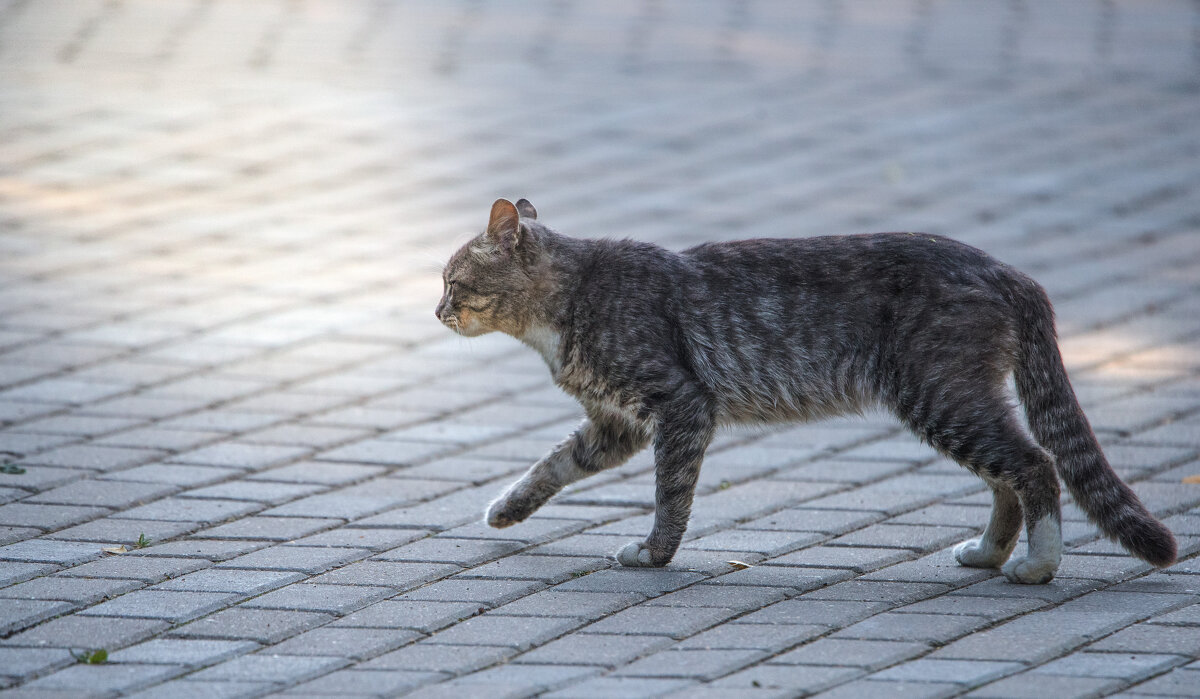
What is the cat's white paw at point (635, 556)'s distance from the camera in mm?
4379

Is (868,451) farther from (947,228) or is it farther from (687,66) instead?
(687,66)

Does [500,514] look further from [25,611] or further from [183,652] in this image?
[25,611]

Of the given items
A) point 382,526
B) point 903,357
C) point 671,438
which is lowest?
point 382,526

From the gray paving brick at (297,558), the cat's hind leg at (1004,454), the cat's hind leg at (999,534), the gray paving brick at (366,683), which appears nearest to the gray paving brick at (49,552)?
the gray paving brick at (297,558)

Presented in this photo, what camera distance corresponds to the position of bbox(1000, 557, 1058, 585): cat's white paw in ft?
13.7

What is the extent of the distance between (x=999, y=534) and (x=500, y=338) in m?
3.29

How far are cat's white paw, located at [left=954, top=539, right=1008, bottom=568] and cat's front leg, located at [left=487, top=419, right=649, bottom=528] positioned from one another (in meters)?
1.08

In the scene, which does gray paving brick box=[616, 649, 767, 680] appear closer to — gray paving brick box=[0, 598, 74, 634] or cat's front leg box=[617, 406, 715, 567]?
cat's front leg box=[617, 406, 715, 567]

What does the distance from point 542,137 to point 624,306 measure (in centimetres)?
568

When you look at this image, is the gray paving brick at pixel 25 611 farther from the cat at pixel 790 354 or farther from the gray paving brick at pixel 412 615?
the cat at pixel 790 354

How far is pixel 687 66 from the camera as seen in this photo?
12.0m

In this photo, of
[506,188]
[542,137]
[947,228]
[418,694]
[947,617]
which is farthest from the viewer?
[542,137]

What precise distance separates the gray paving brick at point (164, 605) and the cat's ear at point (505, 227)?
56.7 inches

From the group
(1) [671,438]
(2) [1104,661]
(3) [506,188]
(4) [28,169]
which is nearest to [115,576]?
Answer: (1) [671,438]
